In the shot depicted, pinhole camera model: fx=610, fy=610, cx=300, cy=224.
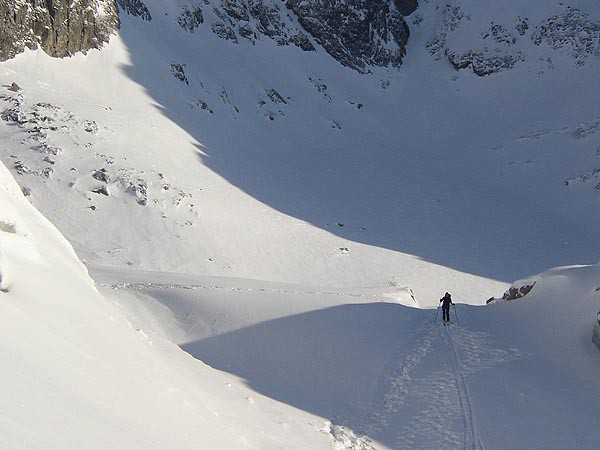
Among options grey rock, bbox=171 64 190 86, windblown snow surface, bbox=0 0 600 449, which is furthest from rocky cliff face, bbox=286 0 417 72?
→ grey rock, bbox=171 64 190 86

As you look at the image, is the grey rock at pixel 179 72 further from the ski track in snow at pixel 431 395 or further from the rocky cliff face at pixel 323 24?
the ski track in snow at pixel 431 395

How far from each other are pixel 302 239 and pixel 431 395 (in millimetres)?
17550

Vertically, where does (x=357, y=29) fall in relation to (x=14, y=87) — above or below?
above

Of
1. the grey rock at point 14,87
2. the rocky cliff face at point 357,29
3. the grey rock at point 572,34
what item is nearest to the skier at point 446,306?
the grey rock at point 14,87

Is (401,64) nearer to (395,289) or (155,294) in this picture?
(395,289)

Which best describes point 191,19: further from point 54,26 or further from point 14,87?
point 14,87

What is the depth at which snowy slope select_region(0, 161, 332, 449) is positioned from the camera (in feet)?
14.8

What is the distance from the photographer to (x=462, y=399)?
10.7 m

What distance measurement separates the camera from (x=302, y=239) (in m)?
28.2

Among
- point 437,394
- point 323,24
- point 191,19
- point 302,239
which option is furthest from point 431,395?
point 323,24

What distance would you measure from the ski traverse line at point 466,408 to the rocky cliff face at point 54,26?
89.2 ft

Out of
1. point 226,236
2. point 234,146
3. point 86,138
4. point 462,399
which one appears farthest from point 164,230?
point 462,399

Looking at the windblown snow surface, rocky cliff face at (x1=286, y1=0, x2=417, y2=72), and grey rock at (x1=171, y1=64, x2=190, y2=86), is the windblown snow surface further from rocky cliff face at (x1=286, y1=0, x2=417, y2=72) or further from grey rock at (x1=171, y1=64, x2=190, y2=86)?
rocky cliff face at (x1=286, y1=0, x2=417, y2=72)

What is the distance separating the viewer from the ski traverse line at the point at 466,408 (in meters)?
9.03
